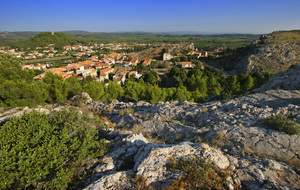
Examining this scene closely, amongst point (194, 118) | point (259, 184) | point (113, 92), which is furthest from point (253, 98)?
point (113, 92)

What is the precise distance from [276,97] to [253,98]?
169 cm

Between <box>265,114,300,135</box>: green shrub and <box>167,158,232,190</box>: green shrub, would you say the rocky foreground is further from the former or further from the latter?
<box>265,114,300,135</box>: green shrub

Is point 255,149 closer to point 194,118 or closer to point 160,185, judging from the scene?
point 194,118

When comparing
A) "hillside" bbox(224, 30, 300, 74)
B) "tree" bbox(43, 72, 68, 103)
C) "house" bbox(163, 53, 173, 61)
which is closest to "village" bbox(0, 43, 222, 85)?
"house" bbox(163, 53, 173, 61)

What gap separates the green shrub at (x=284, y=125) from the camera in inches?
249

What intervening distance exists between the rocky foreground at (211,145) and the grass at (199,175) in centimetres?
16

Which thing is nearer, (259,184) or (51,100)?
(259,184)

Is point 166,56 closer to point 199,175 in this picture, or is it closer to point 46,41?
point 199,175

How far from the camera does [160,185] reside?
396 cm

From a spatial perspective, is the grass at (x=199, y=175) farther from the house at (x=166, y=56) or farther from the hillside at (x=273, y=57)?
the house at (x=166, y=56)

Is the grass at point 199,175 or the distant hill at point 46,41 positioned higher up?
the distant hill at point 46,41

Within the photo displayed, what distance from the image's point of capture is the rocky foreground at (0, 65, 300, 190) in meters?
4.11

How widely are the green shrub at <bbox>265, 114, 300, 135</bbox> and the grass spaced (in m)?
4.50

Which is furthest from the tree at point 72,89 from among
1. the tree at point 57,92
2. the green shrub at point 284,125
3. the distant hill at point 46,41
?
the distant hill at point 46,41
